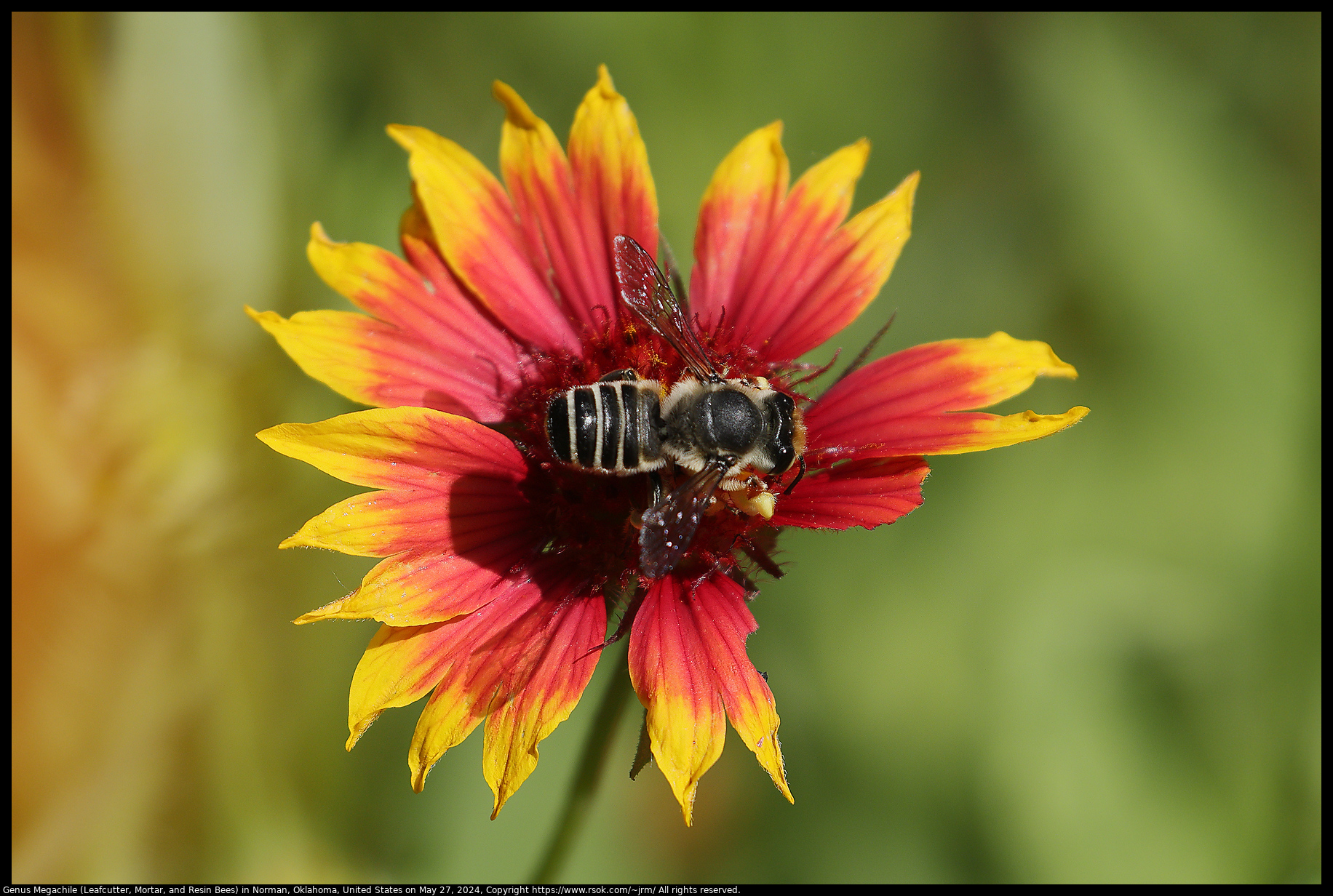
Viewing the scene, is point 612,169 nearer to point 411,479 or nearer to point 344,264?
point 344,264

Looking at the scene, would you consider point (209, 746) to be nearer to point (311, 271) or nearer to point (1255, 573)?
point (311, 271)

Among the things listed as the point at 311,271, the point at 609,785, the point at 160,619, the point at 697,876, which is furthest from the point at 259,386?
the point at 697,876

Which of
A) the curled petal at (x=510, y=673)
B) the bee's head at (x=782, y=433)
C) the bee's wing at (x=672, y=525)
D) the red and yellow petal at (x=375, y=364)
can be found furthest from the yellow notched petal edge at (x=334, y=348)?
the bee's head at (x=782, y=433)

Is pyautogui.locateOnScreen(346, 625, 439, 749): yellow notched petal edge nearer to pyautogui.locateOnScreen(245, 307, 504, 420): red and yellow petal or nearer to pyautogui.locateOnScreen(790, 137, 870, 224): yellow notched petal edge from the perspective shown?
pyautogui.locateOnScreen(245, 307, 504, 420): red and yellow petal

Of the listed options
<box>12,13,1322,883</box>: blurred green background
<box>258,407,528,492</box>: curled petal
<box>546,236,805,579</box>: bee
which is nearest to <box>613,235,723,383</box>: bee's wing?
<box>546,236,805,579</box>: bee

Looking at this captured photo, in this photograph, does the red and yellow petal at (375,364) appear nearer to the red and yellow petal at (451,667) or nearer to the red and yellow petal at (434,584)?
the red and yellow petal at (434,584)

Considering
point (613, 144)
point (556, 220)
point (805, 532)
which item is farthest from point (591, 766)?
point (805, 532)
